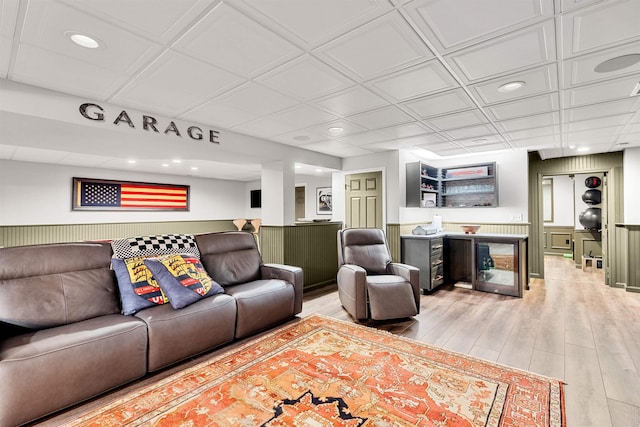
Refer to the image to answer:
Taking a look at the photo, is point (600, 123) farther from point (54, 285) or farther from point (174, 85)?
point (54, 285)

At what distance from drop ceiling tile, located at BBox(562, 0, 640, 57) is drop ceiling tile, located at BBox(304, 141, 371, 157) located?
300 cm

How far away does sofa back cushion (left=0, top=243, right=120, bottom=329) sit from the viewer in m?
2.08

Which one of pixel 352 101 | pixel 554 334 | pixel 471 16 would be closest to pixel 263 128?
pixel 352 101

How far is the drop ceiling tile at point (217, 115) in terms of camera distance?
Result: 121 inches

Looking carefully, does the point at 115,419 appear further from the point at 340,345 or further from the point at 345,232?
the point at 345,232

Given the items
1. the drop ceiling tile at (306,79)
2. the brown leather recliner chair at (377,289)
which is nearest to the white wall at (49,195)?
the brown leather recliner chair at (377,289)

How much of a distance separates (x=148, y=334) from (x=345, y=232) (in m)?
2.46

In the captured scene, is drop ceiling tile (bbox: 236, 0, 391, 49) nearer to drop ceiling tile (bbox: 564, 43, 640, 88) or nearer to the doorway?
drop ceiling tile (bbox: 564, 43, 640, 88)

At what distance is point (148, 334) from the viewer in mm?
2230

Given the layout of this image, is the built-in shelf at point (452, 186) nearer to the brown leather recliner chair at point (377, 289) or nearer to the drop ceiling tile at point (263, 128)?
the brown leather recliner chair at point (377, 289)

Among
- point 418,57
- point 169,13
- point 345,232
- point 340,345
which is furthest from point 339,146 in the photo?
point 169,13

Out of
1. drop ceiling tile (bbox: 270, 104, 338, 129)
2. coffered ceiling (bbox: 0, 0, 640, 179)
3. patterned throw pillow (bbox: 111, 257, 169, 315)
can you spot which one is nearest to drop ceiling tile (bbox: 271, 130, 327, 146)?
drop ceiling tile (bbox: 270, 104, 338, 129)

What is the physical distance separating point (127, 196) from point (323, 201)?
14.8 feet

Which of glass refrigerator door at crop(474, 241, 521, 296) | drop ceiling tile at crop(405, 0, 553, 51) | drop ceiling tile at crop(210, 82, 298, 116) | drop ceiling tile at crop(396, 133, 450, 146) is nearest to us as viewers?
drop ceiling tile at crop(405, 0, 553, 51)
